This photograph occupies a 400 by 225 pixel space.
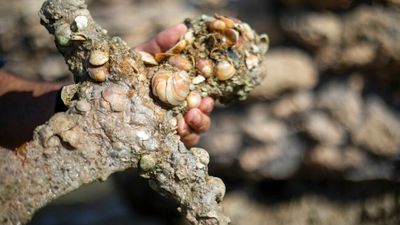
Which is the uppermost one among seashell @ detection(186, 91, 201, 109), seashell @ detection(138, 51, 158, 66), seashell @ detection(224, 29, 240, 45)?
seashell @ detection(224, 29, 240, 45)

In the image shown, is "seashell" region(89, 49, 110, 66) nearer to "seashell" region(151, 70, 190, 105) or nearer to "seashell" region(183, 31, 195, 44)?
"seashell" region(151, 70, 190, 105)

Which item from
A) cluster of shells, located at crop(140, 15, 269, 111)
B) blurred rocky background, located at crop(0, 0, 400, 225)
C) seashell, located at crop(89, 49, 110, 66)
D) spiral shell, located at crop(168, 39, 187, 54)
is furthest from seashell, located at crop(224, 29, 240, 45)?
blurred rocky background, located at crop(0, 0, 400, 225)

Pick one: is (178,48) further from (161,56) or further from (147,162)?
(147,162)

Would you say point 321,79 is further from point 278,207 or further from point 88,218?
point 88,218

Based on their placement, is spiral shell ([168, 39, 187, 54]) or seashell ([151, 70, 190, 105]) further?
spiral shell ([168, 39, 187, 54])

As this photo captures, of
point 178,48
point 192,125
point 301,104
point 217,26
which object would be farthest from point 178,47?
point 301,104

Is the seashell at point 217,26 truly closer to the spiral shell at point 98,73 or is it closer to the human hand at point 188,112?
the human hand at point 188,112
